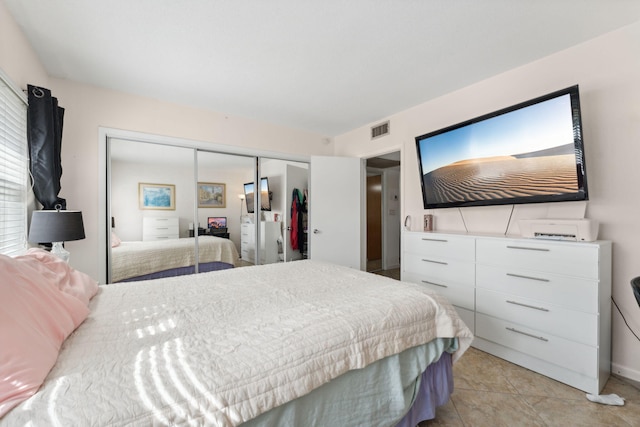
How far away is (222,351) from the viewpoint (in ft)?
3.14

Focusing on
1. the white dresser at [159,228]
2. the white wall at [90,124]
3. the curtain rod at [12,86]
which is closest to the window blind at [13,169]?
the curtain rod at [12,86]

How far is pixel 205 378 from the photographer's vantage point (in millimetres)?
823

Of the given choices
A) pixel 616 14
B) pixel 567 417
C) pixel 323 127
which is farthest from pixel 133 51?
pixel 567 417

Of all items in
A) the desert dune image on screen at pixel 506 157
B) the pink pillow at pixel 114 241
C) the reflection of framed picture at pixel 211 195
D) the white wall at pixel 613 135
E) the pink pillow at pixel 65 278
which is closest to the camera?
the pink pillow at pixel 65 278

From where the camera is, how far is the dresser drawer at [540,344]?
1.78 m

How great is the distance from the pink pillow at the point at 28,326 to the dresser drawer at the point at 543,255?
2.63 m

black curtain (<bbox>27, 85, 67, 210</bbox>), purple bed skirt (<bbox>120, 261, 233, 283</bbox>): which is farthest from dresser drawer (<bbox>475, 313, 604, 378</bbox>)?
black curtain (<bbox>27, 85, 67, 210</bbox>)

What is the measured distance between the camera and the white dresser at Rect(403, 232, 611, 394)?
177 centimetres

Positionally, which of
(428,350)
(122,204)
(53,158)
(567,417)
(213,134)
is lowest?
(567,417)

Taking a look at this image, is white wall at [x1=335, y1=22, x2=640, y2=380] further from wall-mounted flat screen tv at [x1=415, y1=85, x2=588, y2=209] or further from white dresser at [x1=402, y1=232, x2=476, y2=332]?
white dresser at [x1=402, y1=232, x2=476, y2=332]

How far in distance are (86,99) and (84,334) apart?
269cm

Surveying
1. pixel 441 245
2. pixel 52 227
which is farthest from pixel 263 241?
pixel 441 245

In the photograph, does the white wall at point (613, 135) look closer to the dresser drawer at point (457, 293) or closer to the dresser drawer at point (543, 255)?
the dresser drawer at point (543, 255)

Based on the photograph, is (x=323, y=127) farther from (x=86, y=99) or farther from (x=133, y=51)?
(x=86, y=99)
